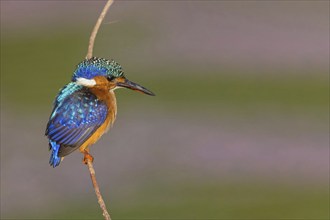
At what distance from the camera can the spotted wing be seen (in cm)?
418

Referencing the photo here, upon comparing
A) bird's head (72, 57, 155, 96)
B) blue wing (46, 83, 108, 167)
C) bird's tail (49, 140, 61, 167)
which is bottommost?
bird's tail (49, 140, 61, 167)

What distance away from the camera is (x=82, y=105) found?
4414mm

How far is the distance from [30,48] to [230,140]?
4580 millimetres

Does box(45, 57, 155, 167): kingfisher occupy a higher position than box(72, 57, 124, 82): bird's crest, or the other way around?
box(72, 57, 124, 82): bird's crest

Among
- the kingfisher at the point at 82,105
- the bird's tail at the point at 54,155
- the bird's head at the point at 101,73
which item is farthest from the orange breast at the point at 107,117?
the bird's tail at the point at 54,155

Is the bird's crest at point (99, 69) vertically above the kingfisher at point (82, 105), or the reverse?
the bird's crest at point (99, 69)

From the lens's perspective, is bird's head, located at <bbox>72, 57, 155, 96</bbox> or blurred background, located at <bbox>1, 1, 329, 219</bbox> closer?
bird's head, located at <bbox>72, 57, 155, 96</bbox>

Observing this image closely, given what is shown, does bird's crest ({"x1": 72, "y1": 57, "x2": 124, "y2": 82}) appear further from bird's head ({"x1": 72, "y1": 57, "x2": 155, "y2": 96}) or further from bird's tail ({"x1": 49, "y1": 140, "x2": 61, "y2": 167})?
bird's tail ({"x1": 49, "y1": 140, "x2": 61, "y2": 167})

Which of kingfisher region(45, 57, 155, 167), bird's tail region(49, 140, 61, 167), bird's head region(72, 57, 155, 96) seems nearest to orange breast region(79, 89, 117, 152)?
kingfisher region(45, 57, 155, 167)

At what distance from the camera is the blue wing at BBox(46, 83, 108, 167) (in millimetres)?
4184

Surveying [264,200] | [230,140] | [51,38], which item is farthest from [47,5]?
[264,200]

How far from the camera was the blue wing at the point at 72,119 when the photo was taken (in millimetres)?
4184

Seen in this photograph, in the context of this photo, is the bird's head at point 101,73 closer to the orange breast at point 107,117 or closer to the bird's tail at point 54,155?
the orange breast at point 107,117

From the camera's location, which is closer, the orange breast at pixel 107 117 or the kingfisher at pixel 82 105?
the kingfisher at pixel 82 105
